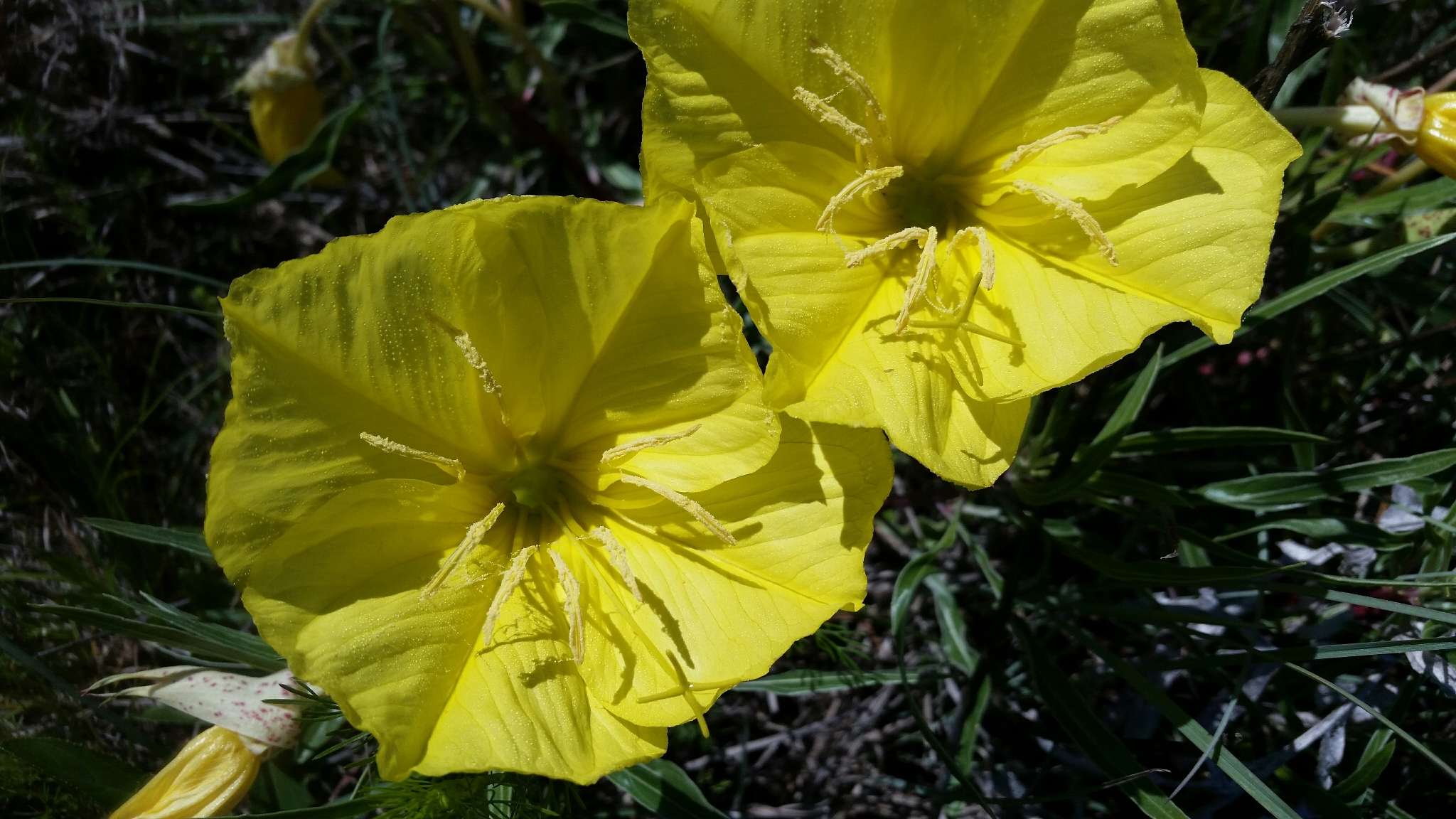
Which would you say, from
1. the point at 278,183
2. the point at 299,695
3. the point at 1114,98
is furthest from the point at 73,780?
the point at 1114,98

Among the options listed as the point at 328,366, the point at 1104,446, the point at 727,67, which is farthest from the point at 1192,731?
the point at 328,366

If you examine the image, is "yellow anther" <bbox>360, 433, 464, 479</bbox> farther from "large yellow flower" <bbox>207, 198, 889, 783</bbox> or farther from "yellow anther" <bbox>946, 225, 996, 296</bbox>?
"yellow anther" <bbox>946, 225, 996, 296</bbox>

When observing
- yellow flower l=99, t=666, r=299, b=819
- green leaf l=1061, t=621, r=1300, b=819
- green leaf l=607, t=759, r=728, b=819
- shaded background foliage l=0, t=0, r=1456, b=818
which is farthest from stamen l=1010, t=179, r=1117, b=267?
yellow flower l=99, t=666, r=299, b=819

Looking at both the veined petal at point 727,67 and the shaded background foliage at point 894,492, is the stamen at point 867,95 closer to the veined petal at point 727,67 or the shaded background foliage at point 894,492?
the veined petal at point 727,67

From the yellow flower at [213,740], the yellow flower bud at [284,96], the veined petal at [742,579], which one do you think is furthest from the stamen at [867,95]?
the yellow flower bud at [284,96]

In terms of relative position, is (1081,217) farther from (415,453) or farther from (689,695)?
(415,453)

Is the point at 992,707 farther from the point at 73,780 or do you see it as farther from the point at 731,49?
the point at 73,780
